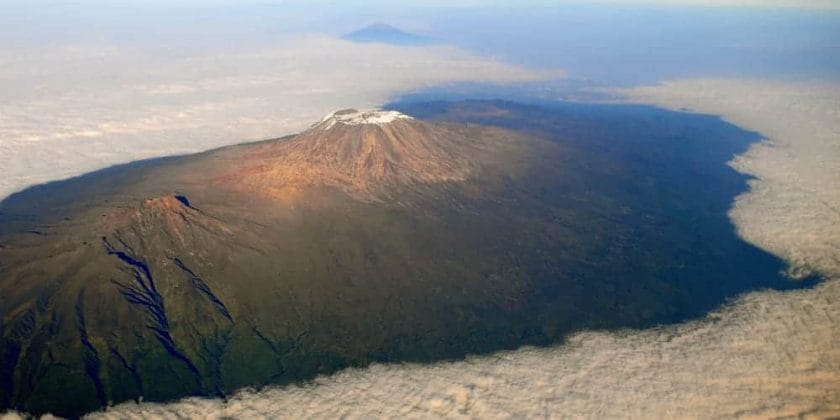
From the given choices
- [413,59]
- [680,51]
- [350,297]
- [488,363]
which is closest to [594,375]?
[488,363]

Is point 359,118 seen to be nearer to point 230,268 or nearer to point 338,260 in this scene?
point 338,260

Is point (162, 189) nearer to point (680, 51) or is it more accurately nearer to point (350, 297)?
point (350, 297)

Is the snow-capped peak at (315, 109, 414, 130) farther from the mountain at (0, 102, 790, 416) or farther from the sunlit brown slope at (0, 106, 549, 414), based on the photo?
the sunlit brown slope at (0, 106, 549, 414)

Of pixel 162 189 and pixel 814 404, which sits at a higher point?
pixel 162 189

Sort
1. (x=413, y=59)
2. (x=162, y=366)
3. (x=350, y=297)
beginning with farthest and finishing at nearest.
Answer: (x=413, y=59), (x=350, y=297), (x=162, y=366)

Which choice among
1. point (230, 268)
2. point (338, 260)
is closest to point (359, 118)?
point (338, 260)

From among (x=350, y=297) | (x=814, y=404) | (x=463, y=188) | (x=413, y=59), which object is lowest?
(x=814, y=404)

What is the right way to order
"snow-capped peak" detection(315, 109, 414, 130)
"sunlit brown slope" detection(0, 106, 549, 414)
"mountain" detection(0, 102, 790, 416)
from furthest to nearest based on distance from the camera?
"snow-capped peak" detection(315, 109, 414, 130), "mountain" detection(0, 102, 790, 416), "sunlit brown slope" detection(0, 106, 549, 414)

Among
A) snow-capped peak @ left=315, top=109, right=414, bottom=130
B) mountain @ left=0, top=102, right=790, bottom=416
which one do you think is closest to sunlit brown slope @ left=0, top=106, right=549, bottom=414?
mountain @ left=0, top=102, right=790, bottom=416
